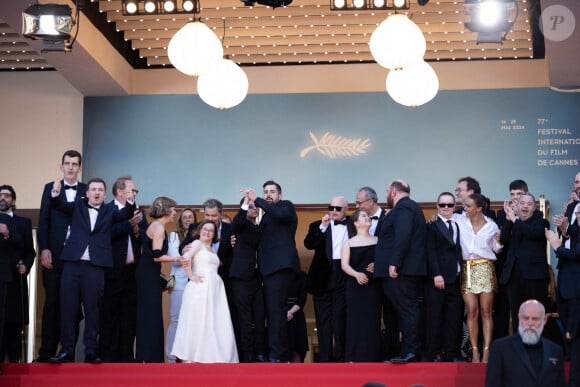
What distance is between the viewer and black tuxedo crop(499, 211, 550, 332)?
868 cm

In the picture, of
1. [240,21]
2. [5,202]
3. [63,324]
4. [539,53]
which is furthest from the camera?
[539,53]

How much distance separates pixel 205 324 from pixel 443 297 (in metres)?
2.02

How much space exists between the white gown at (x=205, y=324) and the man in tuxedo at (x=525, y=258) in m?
2.35

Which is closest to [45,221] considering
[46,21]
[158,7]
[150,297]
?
[150,297]

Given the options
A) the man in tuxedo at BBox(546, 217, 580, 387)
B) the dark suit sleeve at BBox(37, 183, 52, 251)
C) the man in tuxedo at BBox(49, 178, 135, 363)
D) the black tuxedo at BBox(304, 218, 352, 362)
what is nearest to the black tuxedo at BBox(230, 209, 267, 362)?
the black tuxedo at BBox(304, 218, 352, 362)

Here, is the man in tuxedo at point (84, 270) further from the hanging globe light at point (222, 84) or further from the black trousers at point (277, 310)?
the hanging globe light at point (222, 84)

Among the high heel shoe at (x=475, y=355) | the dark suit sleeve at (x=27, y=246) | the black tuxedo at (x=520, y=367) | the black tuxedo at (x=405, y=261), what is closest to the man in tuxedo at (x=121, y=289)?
the dark suit sleeve at (x=27, y=246)

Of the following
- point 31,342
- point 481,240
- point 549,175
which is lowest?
point 31,342

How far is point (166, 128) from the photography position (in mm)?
12781

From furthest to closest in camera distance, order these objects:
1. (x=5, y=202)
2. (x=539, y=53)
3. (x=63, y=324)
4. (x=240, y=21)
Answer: (x=539, y=53) → (x=240, y=21) → (x=5, y=202) → (x=63, y=324)

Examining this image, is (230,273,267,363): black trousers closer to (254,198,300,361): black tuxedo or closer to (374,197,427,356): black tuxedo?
(254,198,300,361): black tuxedo

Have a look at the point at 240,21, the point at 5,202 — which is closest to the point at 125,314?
the point at 5,202

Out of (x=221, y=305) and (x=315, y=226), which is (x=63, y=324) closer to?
(x=221, y=305)

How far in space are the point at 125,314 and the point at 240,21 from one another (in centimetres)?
394
